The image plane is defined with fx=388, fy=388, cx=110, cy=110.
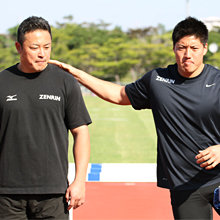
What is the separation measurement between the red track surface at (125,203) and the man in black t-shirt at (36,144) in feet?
8.02

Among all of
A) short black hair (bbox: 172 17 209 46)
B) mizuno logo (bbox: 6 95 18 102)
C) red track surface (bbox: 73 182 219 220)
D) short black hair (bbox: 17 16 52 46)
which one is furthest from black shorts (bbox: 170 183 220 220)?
red track surface (bbox: 73 182 219 220)

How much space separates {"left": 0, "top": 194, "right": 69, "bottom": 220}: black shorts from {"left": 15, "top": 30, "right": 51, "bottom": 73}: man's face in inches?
34.9

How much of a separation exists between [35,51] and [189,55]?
1.15m

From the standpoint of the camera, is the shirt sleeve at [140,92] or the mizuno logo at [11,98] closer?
the mizuno logo at [11,98]

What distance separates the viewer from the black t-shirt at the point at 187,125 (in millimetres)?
2936

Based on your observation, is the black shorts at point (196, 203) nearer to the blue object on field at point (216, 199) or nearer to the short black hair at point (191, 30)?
the blue object on field at point (216, 199)

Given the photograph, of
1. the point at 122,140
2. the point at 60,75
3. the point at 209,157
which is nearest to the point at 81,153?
the point at 60,75

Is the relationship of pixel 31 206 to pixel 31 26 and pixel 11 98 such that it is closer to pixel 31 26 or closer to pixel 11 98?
pixel 11 98

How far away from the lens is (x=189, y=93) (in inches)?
117

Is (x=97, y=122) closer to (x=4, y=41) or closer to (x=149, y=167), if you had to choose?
(x=149, y=167)

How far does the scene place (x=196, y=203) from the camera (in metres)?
2.99

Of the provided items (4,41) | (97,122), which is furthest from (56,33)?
(97,122)

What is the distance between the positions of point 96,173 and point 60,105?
2197 mm

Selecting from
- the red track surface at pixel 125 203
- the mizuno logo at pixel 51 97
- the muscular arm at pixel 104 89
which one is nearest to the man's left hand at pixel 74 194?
the mizuno logo at pixel 51 97
